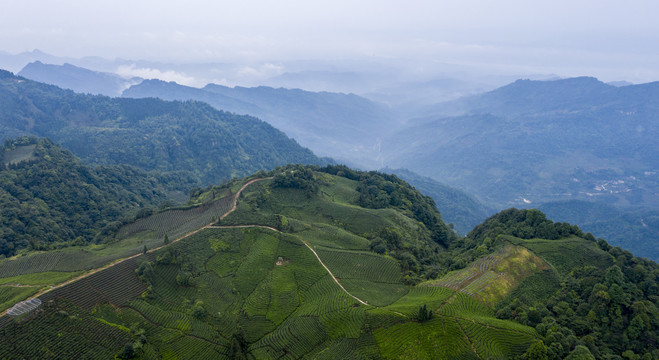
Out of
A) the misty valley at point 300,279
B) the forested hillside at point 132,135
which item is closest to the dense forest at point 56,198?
the misty valley at point 300,279

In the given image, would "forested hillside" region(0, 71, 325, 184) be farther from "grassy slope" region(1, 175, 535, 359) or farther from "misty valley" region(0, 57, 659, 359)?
"grassy slope" region(1, 175, 535, 359)

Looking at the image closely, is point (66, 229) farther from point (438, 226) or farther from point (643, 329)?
point (643, 329)

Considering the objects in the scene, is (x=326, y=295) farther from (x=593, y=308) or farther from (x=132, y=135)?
(x=132, y=135)

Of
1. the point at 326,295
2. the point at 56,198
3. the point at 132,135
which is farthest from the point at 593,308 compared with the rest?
the point at 132,135

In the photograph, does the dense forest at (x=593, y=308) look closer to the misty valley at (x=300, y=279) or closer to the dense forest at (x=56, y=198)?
the misty valley at (x=300, y=279)

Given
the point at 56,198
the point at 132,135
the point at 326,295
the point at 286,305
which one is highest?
the point at 132,135

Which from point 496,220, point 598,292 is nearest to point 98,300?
point 598,292

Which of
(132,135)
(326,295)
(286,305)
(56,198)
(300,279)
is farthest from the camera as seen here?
(132,135)
